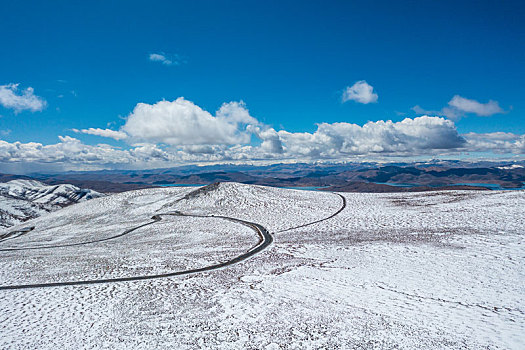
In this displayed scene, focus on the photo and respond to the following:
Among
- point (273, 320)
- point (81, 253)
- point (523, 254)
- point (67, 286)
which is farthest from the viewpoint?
point (81, 253)

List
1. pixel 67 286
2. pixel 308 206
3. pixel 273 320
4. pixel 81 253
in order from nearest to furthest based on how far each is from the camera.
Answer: pixel 273 320 < pixel 67 286 < pixel 81 253 < pixel 308 206

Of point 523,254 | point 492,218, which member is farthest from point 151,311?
point 492,218

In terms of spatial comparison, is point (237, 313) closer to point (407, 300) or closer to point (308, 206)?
point (407, 300)

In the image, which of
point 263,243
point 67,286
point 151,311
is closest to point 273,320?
point 151,311

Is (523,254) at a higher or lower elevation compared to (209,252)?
higher

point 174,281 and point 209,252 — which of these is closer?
point 174,281

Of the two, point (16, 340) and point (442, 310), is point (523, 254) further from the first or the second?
A: point (16, 340)
